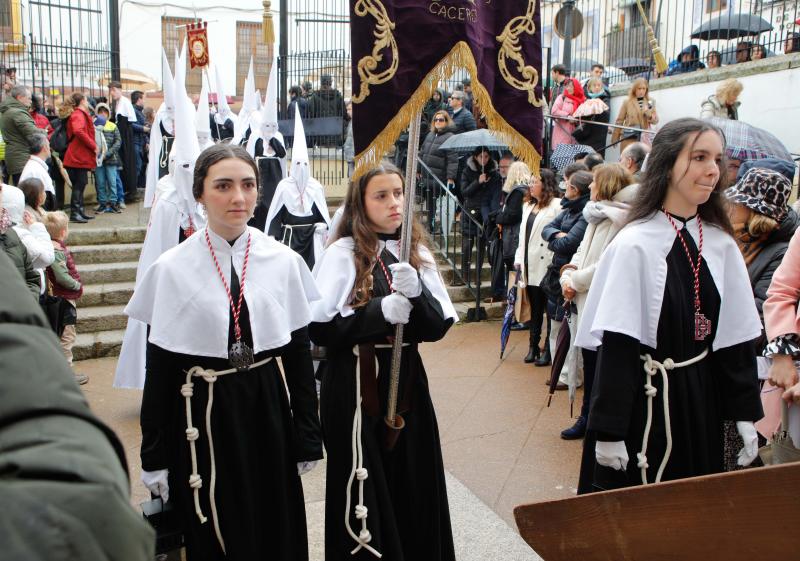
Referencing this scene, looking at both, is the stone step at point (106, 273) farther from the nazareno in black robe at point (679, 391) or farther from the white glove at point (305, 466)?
the nazareno in black robe at point (679, 391)

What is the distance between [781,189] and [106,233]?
8459mm

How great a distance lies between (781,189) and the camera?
399 cm

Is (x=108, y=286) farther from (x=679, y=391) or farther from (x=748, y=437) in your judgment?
(x=748, y=437)

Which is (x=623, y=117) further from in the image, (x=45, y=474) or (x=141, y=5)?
(x=141, y=5)

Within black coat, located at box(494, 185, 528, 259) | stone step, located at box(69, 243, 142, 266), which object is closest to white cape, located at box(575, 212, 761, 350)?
black coat, located at box(494, 185, 528, 259)

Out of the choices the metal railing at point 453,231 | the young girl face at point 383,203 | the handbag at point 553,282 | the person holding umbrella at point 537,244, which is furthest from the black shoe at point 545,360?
the young girl face at point 383,203

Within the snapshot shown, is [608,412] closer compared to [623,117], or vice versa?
[608,412]

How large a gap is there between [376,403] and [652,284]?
3.92ft

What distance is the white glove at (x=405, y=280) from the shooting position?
3.05 m

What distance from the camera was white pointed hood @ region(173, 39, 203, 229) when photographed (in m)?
5.86

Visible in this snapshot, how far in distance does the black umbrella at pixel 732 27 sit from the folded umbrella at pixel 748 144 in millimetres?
4591

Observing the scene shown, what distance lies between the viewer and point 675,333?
9.84ft

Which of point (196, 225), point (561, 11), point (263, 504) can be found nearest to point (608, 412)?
point (263, 504)

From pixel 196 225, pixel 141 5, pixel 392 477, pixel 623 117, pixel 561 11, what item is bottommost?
pixel 392 477
